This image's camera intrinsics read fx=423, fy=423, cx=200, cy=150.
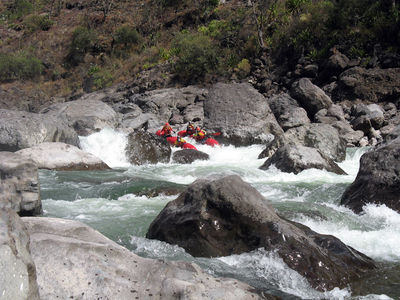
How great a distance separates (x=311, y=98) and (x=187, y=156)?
22.5ft

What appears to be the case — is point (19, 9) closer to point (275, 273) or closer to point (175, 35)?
point (175, 35)

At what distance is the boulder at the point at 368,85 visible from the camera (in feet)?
52.3

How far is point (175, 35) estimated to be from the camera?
2781 cm

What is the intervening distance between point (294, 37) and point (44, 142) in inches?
584

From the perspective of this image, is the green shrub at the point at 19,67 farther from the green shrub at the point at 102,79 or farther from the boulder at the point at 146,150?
the boulder at the point at 146,150

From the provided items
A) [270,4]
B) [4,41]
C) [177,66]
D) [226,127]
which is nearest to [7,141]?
[226,127]

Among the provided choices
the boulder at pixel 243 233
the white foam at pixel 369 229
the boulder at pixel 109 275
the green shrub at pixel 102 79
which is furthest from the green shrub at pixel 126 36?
the boulder at pixel 109 275

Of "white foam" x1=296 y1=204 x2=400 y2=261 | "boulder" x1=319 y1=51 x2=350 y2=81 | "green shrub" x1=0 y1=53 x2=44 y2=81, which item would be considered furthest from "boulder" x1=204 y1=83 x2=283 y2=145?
"green shrub" x1=0 y1=53 x2=44 y2=81

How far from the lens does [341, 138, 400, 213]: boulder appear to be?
5.74 metres

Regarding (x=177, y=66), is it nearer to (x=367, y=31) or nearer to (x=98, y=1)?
(x=367, y=31)

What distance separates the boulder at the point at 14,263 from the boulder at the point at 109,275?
31cm

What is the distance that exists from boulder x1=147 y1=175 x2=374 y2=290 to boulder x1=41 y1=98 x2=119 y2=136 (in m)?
9.53

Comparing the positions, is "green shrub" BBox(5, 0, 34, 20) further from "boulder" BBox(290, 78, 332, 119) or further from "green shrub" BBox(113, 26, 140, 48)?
"boulder" BBox(290, 78, 332, 119)

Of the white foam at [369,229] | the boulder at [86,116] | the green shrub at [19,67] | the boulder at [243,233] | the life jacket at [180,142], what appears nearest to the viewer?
the boulder at [243,233]
